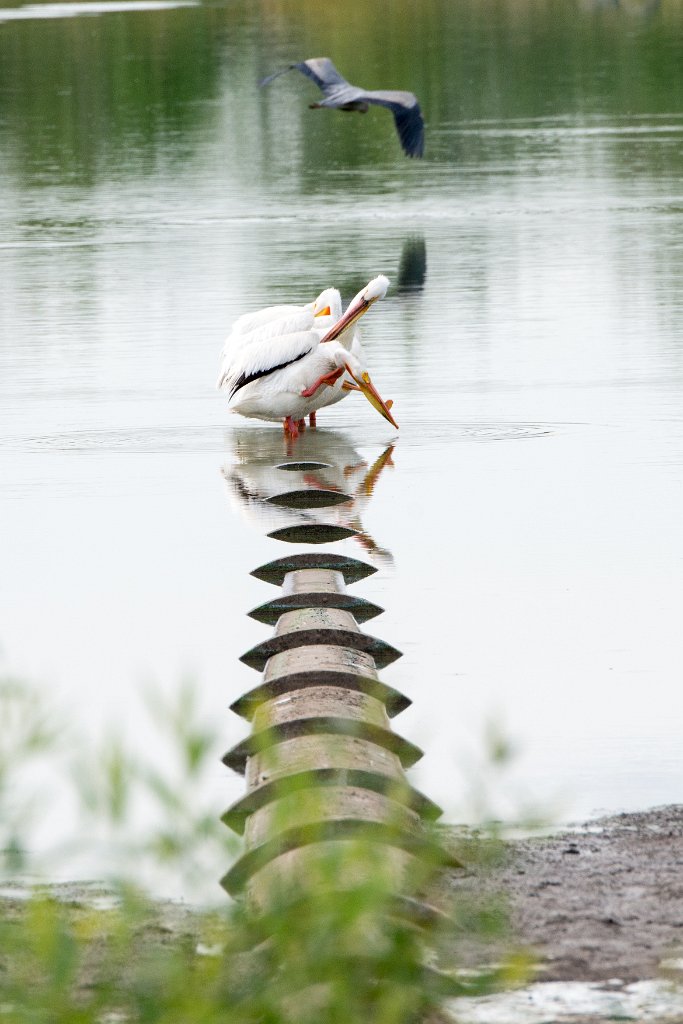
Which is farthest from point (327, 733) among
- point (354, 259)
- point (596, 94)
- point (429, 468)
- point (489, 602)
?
point (596, 94)

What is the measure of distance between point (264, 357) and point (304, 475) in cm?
98

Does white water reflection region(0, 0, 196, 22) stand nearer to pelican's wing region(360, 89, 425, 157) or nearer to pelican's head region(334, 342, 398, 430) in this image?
pelican's wing region(360, 89, 425, 157)

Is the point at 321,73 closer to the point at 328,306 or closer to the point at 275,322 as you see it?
the point at 328,306

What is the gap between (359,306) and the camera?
1193cm

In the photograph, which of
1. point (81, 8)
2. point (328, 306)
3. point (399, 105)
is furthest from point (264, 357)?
point (81, 8)

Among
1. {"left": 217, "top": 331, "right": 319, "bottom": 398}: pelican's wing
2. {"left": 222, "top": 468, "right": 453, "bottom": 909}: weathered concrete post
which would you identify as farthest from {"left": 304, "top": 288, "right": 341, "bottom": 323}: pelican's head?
{"left": 222, "top": 468, "right": 453, "bottom": 909}: weathered concrete post

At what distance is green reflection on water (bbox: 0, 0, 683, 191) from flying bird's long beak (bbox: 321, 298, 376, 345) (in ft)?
44.3

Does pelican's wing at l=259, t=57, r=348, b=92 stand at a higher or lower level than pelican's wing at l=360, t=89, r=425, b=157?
higher

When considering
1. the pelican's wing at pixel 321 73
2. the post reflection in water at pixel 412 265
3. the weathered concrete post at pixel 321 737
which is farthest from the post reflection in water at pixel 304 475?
the pelican's wing at pixel 321 73

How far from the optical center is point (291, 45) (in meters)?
51.5

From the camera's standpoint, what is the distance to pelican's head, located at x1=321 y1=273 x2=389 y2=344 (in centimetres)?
1188

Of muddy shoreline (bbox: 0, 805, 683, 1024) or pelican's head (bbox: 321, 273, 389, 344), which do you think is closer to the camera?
muddy shoreline (bbox: 0, 805, 683, 1024)

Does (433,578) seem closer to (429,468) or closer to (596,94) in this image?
(429,468)

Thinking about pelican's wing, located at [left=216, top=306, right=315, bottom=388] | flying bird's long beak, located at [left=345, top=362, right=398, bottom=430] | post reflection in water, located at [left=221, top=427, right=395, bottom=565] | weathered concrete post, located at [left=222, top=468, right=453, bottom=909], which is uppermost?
pelican's wing, located at [left=216, top=306, right=315, bottom=388]
